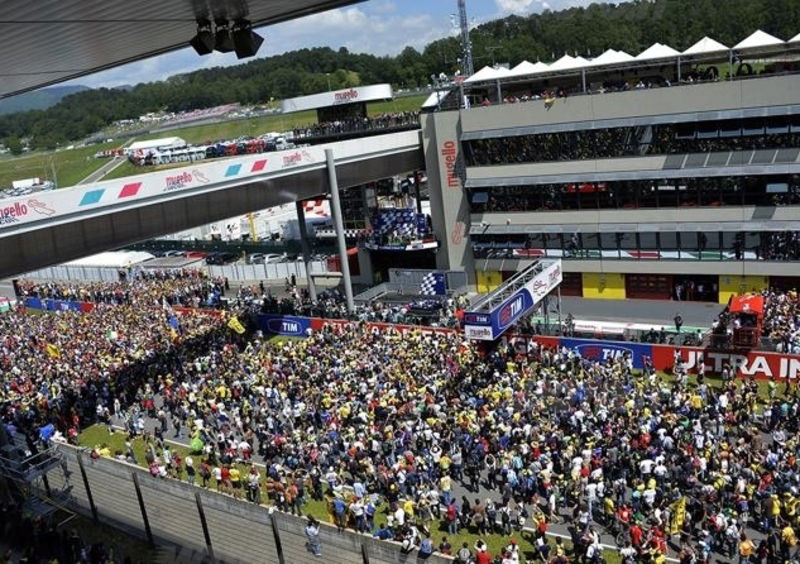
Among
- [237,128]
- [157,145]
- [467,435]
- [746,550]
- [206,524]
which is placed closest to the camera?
[746,550]

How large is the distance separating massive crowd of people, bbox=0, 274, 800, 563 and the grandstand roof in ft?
34.9

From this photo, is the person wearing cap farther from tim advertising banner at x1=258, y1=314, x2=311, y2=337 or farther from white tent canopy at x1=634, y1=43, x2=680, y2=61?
white tent canopy at x1=634, y1=43, x2=680, y2=61

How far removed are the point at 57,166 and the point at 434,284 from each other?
118291 mm

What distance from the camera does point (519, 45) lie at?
13362cm

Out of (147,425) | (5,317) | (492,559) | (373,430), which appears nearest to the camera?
(492,559)

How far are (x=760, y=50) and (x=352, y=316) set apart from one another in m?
23.4

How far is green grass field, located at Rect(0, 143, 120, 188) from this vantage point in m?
123

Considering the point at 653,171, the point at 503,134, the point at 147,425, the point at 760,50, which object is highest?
the point at 760,50

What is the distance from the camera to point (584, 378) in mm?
22469

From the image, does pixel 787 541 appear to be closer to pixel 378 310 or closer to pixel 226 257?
pixel 378 310

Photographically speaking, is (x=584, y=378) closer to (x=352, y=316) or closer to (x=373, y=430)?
(x=373, y=430)

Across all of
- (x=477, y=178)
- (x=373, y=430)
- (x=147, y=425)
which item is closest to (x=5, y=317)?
(x=147, y=425)

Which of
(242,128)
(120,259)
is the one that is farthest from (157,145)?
(120,259)

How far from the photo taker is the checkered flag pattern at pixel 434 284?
3759 cm
